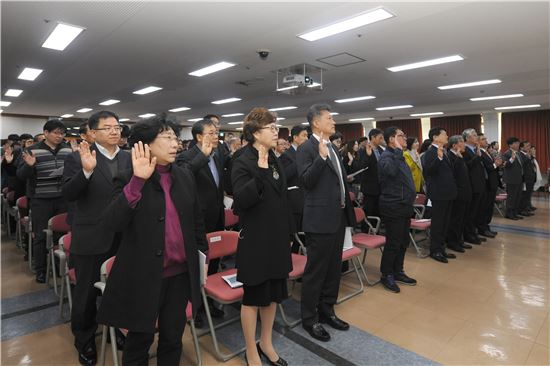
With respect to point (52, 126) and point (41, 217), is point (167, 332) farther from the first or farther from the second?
point (52, 126)

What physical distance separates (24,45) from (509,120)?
50.7 feet

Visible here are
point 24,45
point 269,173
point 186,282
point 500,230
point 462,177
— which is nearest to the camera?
point 186,282

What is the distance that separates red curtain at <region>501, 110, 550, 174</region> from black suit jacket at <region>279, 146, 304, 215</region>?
1302 cm

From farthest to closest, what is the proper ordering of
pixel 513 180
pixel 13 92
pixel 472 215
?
pixel 13 92, pixel 513 180, pixel 472 215

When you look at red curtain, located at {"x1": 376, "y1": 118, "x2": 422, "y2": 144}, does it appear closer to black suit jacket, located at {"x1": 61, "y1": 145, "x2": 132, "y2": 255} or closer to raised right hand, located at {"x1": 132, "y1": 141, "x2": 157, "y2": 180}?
black suit jacket, located at {"x1": 61, "y1": 145, "x2": 132, "y2": 255}

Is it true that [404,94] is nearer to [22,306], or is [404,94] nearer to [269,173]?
[269,173]

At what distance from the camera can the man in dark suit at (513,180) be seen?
23.7 feet

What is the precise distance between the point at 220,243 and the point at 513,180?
735 cm

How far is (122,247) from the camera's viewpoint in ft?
4.85

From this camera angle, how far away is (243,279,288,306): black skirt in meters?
1.98

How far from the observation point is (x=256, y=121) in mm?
2006

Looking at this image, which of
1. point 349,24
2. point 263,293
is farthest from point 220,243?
Answer: point 349,24

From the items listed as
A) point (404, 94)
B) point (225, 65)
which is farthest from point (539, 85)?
point (225, 65)

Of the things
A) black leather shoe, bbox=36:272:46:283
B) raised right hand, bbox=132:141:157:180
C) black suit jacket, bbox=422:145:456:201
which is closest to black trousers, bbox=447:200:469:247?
black suit jacket, bbox=422:145:456:201
